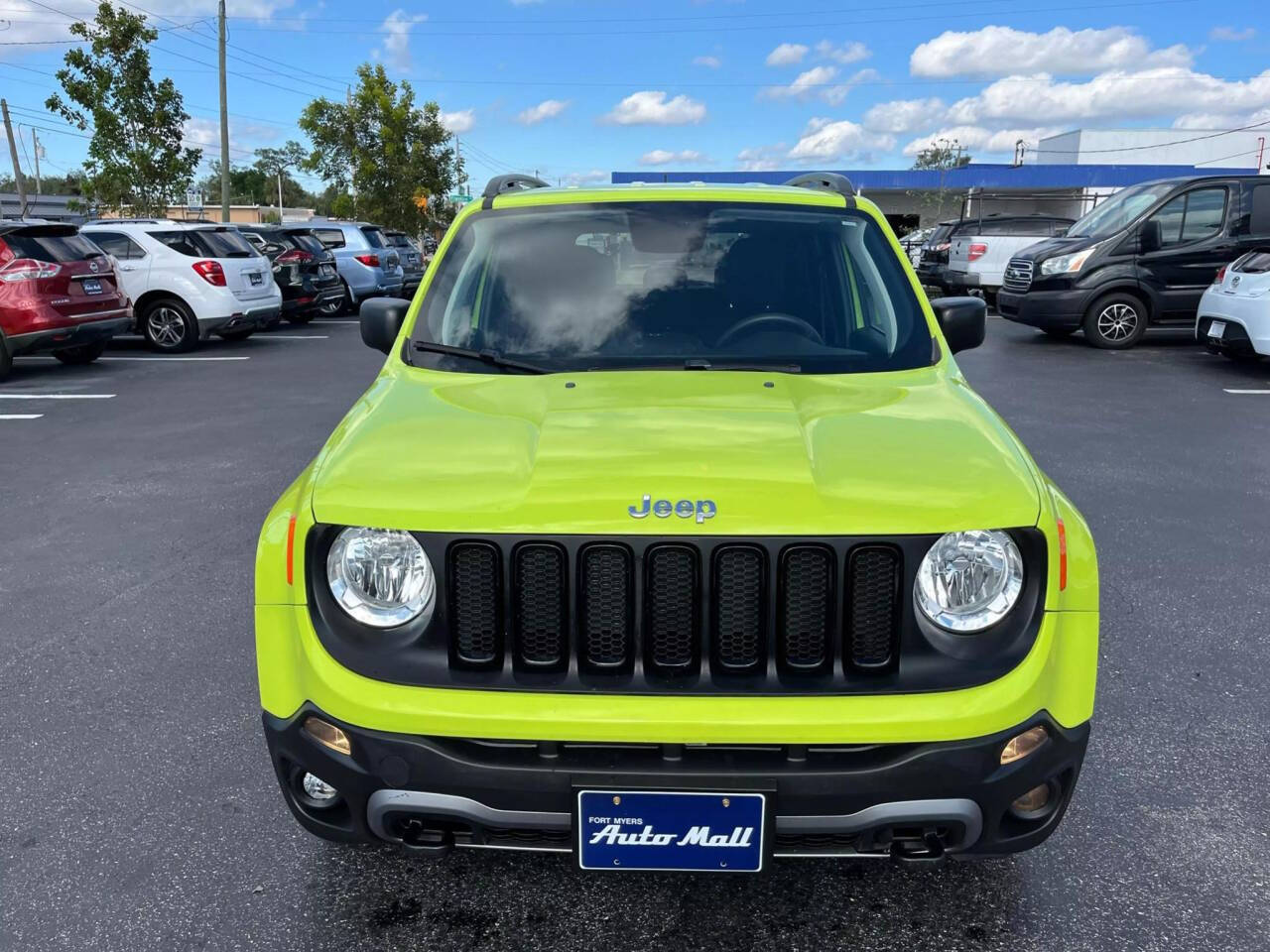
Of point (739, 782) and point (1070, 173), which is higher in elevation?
point (1070, 173)

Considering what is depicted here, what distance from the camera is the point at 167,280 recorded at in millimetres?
13266

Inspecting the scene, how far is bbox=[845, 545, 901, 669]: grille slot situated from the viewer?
210 cm

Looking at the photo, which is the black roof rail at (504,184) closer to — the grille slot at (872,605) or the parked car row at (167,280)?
the grille slot at (872,605)

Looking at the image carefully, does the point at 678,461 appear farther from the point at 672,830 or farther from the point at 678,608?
the point at 672,830

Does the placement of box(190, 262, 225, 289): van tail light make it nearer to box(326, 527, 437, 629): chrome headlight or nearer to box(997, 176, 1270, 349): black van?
box(997, 176, 1270, 349): black van

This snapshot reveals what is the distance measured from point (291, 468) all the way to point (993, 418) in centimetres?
562

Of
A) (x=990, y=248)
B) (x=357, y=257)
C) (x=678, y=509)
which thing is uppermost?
(x=990, y=248)

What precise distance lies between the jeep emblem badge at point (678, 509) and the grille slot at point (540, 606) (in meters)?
0.18

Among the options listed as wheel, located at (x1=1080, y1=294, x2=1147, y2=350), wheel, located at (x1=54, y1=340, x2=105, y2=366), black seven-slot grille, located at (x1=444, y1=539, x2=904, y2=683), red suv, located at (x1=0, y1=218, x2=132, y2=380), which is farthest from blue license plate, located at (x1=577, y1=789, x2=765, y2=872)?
wheel, located at (x1=1080, y1=294, x2=1147, y2=350)

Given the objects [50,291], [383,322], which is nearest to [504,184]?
[383,322]

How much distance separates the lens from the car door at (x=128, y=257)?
1324 cm

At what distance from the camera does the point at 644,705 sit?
2.05m

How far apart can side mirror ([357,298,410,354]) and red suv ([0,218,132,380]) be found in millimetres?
9258

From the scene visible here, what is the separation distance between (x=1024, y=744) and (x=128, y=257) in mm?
13941
